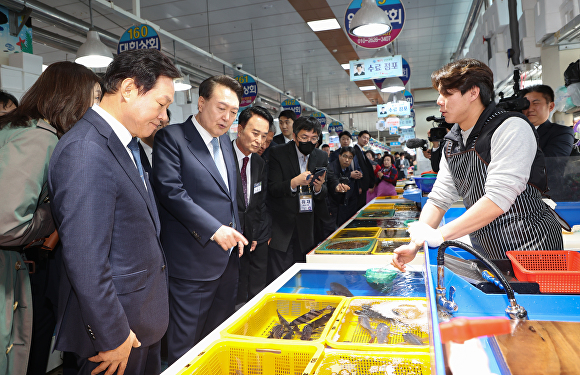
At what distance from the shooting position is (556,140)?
3.74 metres

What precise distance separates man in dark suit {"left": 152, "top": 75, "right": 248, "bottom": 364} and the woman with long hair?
0.51 m

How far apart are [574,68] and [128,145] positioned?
4.57m

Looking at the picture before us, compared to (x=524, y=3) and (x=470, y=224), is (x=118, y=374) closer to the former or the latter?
(x=470, y=224)

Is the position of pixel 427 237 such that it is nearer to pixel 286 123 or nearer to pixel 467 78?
pixel 467 78

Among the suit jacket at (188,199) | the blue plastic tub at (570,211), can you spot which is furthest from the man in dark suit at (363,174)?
the suit jacket at (188,199)

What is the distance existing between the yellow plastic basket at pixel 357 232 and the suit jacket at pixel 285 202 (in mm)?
457

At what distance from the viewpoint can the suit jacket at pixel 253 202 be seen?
2.87m

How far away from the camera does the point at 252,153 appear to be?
10.4 ft

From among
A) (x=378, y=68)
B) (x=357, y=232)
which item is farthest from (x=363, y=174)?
(x=357, y=232)

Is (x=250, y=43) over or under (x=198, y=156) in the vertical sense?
over

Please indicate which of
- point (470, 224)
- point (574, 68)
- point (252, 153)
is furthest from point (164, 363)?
point (574, 68)

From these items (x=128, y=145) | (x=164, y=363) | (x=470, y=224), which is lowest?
(x=164, y=363)

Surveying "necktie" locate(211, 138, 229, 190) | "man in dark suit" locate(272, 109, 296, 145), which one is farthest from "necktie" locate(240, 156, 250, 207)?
"man in dark suit" locate(272, 109, 296, 145)

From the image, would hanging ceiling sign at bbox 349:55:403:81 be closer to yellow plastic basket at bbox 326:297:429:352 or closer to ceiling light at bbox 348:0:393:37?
ceiling light at bbox 348:0:393:37
